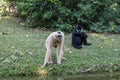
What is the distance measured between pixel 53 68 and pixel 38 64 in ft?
1.75

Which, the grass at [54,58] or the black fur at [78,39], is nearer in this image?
the grass at [54,58]

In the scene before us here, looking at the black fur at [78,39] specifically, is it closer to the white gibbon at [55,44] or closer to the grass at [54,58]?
the grass at [54,58]

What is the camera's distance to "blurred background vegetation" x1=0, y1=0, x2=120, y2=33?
1617 cm

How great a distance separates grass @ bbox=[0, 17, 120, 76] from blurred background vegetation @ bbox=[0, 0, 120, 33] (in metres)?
1.18

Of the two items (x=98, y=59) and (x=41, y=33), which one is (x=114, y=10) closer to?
(x=41, y=33)

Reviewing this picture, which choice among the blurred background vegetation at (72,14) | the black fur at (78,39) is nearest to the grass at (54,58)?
the black fur at (78,39)

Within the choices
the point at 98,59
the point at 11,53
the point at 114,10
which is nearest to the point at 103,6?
the point at 114,10

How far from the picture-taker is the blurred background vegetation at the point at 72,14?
1617cm

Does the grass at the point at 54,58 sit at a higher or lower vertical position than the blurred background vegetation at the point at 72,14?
lower

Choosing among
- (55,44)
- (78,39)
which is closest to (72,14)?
(78,39)

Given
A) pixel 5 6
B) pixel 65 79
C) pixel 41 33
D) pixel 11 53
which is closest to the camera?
pixel 65 79

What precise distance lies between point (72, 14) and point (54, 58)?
5337 millimetres

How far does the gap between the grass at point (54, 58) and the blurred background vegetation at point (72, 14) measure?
1.18 meters

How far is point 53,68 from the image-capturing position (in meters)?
10.5
